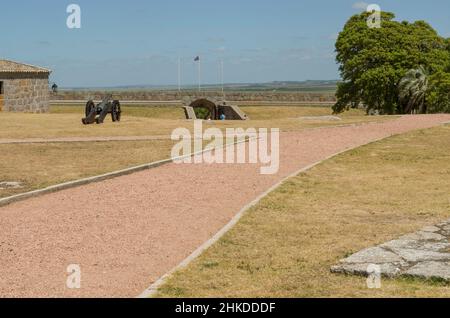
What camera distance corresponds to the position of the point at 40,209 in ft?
31.4

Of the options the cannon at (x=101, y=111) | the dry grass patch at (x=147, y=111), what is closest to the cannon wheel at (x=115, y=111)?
the cannon at (x=101, y=111)

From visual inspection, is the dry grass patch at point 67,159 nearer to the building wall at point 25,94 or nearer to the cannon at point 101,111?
the cannon at point 101,111

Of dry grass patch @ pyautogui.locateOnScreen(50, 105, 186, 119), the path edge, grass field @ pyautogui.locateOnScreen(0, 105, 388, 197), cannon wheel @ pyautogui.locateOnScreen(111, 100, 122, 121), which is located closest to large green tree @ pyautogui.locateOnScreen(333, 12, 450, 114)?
grass field @ pyautogui.locateOnScreen(0, 105, 388, 197)

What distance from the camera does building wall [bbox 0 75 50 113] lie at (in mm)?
36938

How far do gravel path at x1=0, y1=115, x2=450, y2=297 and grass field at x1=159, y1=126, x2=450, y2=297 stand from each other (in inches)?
19.7

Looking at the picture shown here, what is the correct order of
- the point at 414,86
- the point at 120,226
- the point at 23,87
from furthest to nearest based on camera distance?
the point at 23,87, the point at 414,86, the point at 120,226

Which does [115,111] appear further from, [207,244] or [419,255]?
[419,255]

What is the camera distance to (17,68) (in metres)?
37.6

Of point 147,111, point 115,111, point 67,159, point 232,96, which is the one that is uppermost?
point 232,96

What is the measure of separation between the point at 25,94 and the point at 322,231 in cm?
3397

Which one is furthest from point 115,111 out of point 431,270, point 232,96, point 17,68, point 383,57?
point 232,96

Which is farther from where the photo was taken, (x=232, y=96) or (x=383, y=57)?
(x=232, y=96)

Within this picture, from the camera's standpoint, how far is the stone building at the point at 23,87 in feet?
121
